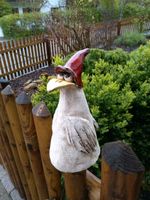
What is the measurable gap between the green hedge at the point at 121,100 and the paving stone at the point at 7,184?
3.46 feet

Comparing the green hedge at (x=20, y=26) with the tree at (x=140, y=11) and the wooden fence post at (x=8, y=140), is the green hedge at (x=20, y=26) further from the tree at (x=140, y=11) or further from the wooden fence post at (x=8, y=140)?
the wooden fence post at (x=8, y=140)

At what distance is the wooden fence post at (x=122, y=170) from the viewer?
0.79 metres

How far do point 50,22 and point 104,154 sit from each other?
27.3 ft

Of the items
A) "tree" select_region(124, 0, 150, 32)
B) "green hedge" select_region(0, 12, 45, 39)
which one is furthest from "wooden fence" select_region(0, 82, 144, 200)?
"green hedge" select_region(0, 12, 45, 39)

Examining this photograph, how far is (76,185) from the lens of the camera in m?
1.25

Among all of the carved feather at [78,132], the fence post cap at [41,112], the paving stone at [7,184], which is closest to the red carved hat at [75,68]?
the carved feather at [78,132]

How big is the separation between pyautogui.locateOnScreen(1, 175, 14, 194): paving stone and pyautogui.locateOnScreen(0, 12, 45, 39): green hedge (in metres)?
14.1

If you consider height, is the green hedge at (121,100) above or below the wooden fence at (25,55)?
above

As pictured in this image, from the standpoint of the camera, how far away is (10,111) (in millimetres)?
1541

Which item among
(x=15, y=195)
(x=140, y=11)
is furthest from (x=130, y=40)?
(x=15, y=195)

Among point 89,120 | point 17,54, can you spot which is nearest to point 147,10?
point 17,54

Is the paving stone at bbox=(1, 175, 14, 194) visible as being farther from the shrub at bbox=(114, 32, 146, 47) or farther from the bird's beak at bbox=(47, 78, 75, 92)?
the shrub at bbox=(114, 32, 146, 47)

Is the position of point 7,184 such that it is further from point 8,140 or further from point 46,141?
point 46,141

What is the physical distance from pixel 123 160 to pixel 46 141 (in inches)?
25.0
